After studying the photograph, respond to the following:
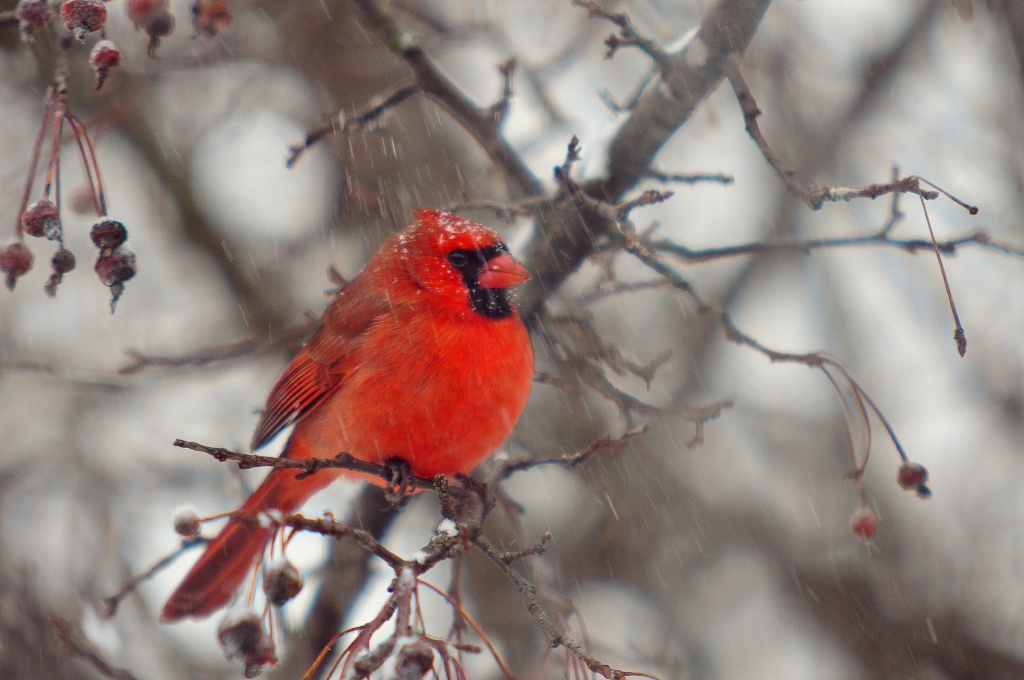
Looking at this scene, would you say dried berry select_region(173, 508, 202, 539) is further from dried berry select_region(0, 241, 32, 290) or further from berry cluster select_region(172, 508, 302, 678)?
dried berry select_region(0, 241, 32, 290)

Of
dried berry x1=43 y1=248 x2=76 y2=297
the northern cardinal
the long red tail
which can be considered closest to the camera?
dried berry x1=43 y1=248 x2=76 y2=297

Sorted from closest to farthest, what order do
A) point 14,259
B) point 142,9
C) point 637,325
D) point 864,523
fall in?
point 14,259
point 142,9
point 864,523
point 637,325

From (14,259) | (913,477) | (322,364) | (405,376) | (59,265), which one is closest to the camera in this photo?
(59,265)

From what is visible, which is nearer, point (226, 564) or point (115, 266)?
point (115, 266)

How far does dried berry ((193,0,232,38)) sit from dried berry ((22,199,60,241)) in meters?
0.88

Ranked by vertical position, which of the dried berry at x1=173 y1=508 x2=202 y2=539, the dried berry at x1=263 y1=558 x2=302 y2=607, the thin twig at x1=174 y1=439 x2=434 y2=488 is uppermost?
the thin twig at x1=174 y1=439 x2=434 y2=488

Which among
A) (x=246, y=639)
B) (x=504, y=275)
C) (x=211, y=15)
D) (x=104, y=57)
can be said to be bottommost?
(x=246, y=639)

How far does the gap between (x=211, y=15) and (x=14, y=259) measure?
3.08 feet

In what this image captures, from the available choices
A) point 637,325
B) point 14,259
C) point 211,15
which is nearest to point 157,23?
point 211,15

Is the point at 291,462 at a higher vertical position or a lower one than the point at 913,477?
lower

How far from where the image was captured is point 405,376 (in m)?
2.86

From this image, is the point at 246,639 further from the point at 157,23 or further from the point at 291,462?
the point at 157,23

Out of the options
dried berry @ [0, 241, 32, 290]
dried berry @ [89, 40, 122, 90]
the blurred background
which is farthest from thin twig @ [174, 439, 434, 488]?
the blurred background

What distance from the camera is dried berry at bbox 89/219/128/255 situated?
194 centimetres
